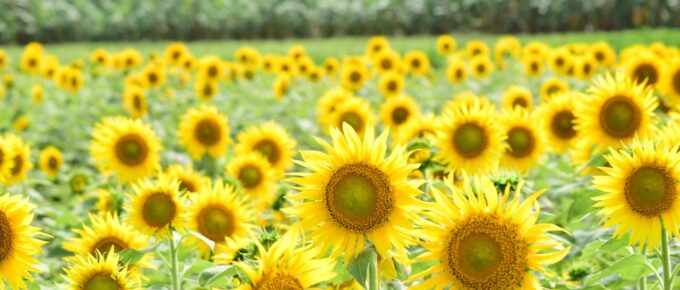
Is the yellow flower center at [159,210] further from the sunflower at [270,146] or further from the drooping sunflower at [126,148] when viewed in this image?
the sunflower at [270,146]

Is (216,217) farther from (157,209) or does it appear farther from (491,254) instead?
(491,254)

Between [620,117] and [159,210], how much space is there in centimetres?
179

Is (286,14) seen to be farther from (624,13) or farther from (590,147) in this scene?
(590,147)

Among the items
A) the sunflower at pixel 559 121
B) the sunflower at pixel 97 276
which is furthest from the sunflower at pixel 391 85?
the sunflower at pixel 97 276

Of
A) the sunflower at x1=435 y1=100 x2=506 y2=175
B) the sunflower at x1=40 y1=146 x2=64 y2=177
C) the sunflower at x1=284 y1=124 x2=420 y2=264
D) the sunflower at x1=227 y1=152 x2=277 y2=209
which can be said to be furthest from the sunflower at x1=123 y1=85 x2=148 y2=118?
the sunflower at x1=284 y1=124 x2=420 y2=264

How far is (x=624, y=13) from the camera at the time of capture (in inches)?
810

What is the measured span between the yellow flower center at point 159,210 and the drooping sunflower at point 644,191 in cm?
131

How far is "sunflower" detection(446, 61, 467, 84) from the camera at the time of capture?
312 inches

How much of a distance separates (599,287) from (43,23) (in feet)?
74.2

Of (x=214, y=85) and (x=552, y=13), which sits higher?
(x=552, y=13)

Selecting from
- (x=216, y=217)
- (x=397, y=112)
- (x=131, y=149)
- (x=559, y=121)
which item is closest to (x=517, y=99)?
(x=397, y=112)

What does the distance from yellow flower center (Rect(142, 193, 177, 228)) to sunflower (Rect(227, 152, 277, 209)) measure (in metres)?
1.33

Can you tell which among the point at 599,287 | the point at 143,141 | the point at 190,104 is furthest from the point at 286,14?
the point at 599,287

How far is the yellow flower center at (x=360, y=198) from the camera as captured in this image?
203 cm
